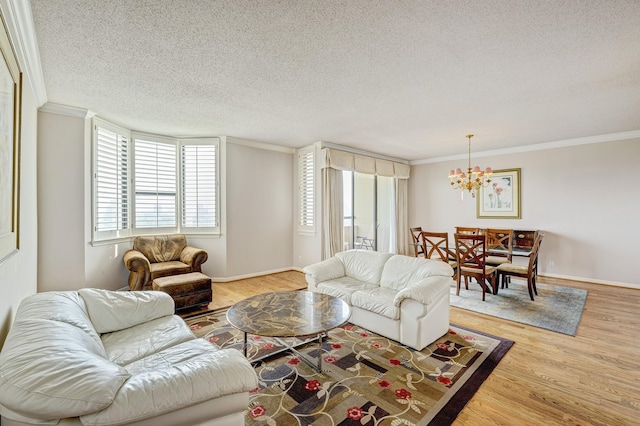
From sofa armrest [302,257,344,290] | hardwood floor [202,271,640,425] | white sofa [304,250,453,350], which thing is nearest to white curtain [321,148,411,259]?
white sofa [304,250,453,350]

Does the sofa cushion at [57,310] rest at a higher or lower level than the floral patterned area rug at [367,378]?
higher

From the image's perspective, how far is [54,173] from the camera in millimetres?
3535

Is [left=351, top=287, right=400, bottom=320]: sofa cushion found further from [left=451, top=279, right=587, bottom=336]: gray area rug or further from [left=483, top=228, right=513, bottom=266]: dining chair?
[left=483, top=228, right=513, bottom=266]: dining chair

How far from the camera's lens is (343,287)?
Answer: 10.6ft

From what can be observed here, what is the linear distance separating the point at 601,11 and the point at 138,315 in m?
3.90

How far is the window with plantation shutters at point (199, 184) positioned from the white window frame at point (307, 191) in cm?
167

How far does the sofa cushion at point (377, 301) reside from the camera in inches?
108

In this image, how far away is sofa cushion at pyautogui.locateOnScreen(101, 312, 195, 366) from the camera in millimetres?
1761

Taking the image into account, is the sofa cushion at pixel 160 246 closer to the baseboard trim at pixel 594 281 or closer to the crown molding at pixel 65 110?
the crown molding at pixel 65 110

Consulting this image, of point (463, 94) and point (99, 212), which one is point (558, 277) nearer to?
point (463, 94)

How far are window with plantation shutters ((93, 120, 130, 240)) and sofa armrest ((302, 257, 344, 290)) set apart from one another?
3.06 m

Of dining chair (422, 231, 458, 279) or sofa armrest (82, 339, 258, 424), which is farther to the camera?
dining chair (422, 231, 458, 279)

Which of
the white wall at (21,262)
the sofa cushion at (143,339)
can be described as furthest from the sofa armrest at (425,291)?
the white wall at (21,262)

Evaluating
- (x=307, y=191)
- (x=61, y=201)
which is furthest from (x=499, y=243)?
(x=61, y=201)
